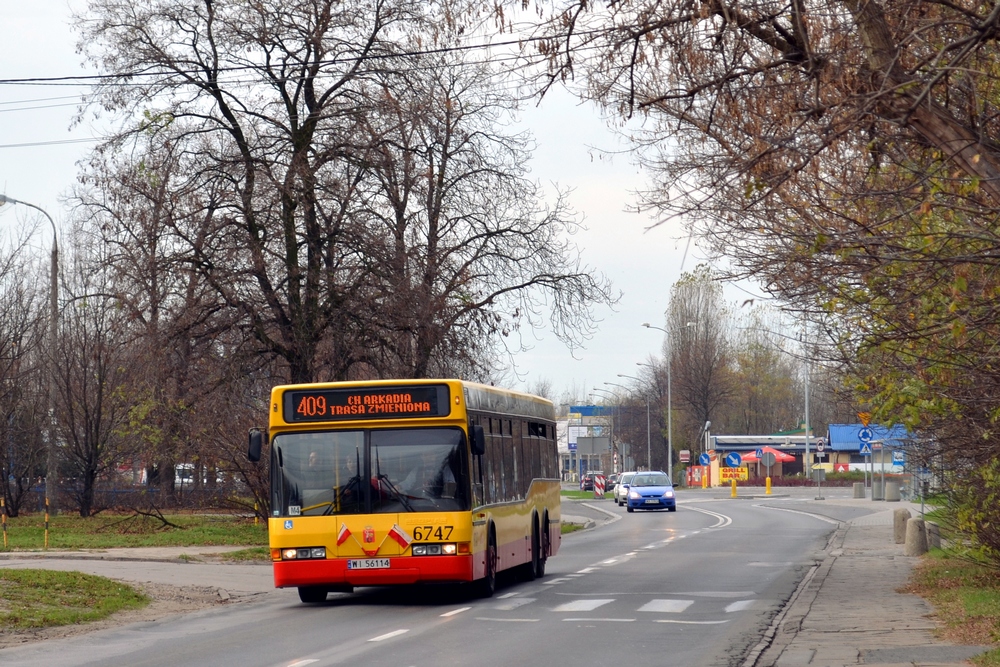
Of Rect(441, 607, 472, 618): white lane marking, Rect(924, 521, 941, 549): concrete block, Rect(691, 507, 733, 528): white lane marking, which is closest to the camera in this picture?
Rect(441, 607, 472, 618): white lane marking

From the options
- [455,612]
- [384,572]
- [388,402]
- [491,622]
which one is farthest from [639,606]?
[388,402]

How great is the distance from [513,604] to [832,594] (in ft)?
13.9

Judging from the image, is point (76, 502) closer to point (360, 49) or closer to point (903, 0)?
point (360, 49)

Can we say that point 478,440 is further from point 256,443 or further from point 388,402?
point 256,443

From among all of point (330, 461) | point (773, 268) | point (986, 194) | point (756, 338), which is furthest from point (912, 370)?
point (756, 338)

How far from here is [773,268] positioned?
36.1 ft

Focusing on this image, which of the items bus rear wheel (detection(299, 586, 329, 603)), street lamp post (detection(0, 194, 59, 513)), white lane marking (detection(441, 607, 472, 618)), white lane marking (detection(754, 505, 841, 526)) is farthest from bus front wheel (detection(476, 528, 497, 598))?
white lane marking (detection(754, 505, 841, 526))

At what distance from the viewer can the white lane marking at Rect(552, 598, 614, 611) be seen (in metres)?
15.6

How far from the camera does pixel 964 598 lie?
15.4 m

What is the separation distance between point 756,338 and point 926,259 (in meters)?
85.6

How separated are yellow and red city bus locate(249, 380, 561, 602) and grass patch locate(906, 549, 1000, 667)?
18.0 ft

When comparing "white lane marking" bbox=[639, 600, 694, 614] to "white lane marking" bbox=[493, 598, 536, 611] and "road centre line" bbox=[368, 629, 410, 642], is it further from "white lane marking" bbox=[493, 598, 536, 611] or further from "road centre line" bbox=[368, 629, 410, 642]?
"road centre line" bbox=[368, 629, 410, 642]

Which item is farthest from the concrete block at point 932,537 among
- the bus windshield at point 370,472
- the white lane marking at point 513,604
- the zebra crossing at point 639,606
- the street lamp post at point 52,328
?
the street lamp post at point 52,328

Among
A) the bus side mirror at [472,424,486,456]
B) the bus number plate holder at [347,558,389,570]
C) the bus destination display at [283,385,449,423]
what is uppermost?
the bus destination display at [283,385,449,423]
